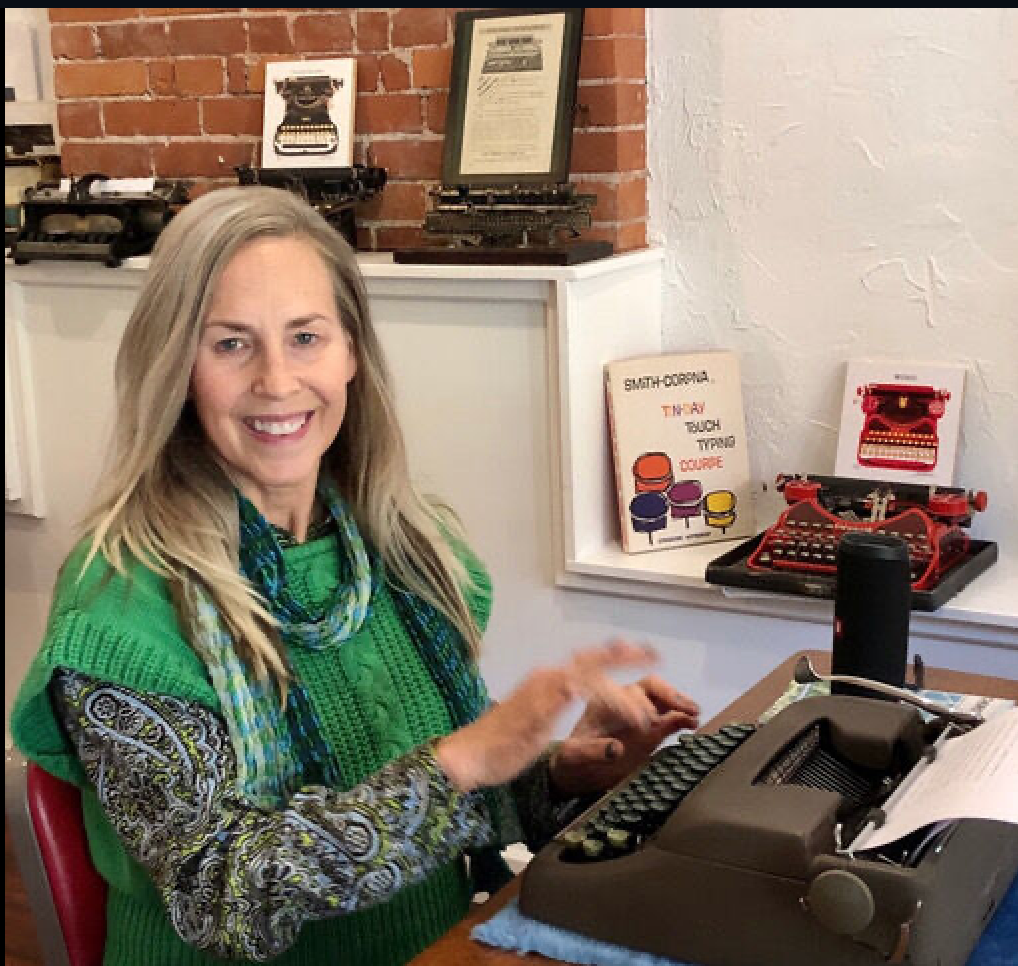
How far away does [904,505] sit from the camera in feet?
7.79

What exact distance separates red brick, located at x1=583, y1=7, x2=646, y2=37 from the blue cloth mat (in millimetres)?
1775

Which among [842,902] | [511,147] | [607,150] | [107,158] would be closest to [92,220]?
[107,158]

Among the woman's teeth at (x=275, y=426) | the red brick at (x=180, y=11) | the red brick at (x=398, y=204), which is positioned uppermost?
the red brick at (x=180, y=11)

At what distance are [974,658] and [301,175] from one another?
156 centimetres

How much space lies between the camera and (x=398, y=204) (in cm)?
279

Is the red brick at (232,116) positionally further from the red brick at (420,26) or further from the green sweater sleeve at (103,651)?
the green sweater sleeve at (103,651)

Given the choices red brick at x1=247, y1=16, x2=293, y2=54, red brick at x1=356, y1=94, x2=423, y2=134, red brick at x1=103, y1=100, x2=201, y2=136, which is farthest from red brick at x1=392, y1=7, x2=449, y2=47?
red brick at x1=103, y1=100, x2=201, y2=136

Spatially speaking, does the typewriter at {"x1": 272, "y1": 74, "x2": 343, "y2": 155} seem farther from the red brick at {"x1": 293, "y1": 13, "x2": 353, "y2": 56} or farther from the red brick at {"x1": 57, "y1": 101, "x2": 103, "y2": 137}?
the red brick at {"x1": 57, "y1": 101, "x2": 103, "y2": 137}

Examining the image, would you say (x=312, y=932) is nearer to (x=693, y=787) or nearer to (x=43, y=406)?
(x=693, y=787)

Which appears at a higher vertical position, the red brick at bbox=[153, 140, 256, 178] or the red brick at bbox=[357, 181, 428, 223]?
the red brick at bbox=[153, 140, 256, 178]

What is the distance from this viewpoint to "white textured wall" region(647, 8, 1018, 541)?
237 cm

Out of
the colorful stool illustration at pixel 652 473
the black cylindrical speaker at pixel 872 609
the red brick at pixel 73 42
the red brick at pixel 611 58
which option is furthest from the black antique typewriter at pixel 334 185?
the black cylindrical speaker at pixel 872 609

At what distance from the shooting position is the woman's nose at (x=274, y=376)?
1.50 meters

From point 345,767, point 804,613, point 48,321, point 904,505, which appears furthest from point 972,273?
point 48,321
